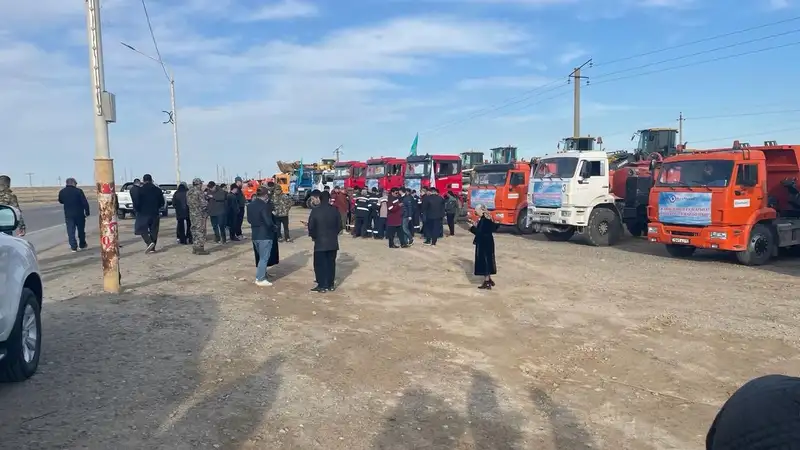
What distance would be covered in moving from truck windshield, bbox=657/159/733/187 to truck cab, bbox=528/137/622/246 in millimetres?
2665

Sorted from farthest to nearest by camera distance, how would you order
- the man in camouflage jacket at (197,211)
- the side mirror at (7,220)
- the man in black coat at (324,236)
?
the man in camouflage jacket at (197,211)
the man in black coat at (324,236)
the side mirror at (7,220)

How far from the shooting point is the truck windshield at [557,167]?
55.1 feet

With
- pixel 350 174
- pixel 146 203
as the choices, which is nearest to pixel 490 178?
pixel 350 174

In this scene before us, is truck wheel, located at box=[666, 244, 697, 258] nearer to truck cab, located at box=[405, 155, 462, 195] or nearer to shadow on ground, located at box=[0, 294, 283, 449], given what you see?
truck cab, located at box=[405, 155, 462, 195]

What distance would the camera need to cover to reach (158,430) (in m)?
4.32

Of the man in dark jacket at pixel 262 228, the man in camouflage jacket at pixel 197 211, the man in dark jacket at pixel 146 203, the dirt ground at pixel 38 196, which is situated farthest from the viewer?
the dirt ground at pixel 38 196

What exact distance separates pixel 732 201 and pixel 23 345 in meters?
13.2

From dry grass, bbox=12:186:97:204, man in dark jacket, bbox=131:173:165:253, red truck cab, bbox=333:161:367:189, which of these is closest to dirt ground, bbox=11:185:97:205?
dry grass, bbox=12:186:97:204

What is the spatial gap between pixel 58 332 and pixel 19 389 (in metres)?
1.91

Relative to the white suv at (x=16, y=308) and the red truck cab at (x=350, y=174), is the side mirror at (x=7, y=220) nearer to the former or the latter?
the white suv at (x=16, y=308)

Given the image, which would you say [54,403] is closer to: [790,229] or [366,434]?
[366,434]

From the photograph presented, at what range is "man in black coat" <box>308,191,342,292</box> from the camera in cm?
955

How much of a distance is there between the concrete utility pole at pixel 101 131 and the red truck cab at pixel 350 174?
65.8ft

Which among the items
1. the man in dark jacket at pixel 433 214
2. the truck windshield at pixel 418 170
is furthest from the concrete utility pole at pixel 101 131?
the truck windshield at pixel 418 170
